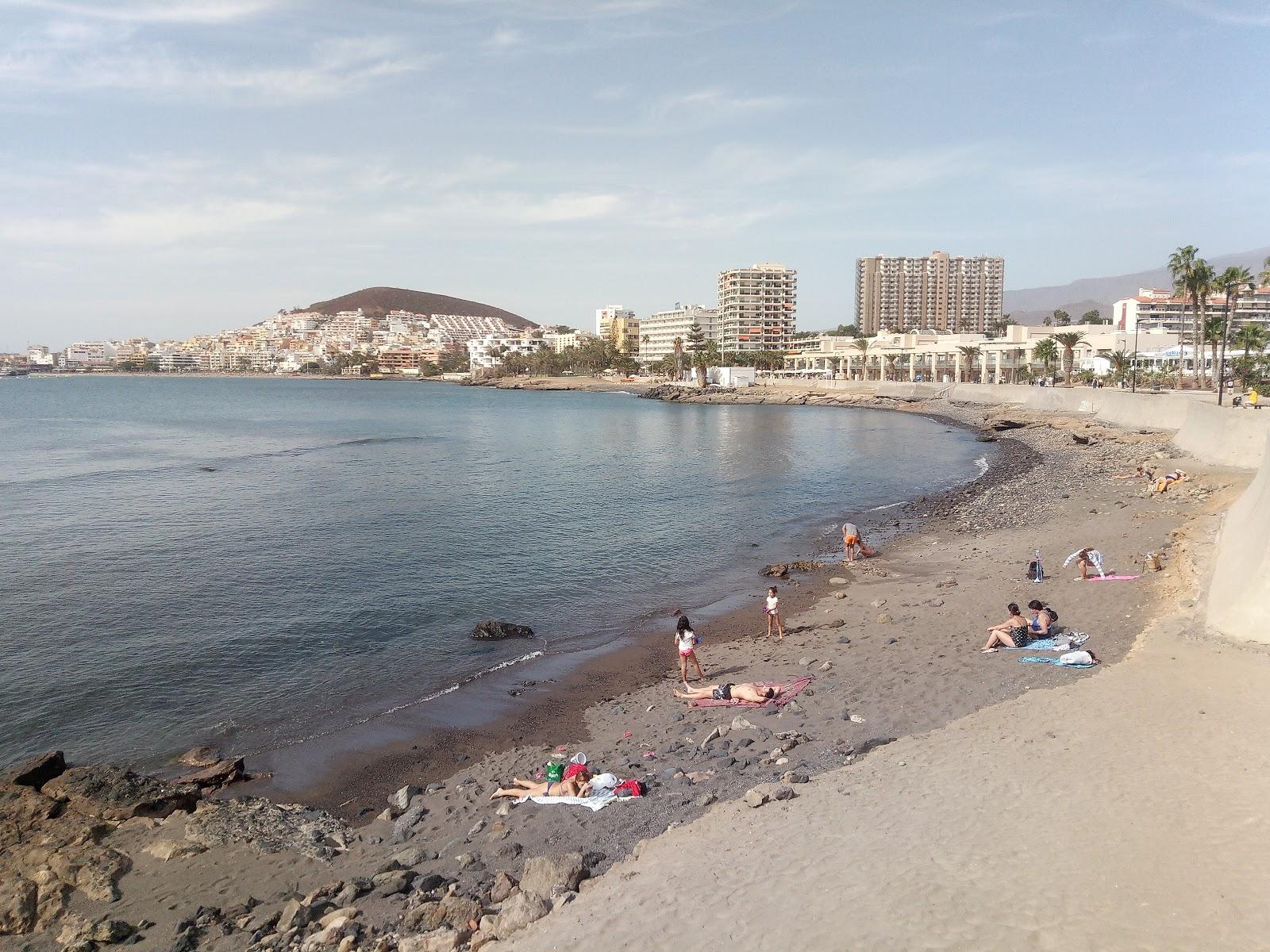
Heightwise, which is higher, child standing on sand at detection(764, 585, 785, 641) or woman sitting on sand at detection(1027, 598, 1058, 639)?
woman sitting on sand at detection(1027, 598, 1058, 639)

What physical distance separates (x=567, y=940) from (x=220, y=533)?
2576cm

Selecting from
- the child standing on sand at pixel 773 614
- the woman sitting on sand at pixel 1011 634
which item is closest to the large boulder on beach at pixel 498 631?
the child standing on sand at pixel 773 614

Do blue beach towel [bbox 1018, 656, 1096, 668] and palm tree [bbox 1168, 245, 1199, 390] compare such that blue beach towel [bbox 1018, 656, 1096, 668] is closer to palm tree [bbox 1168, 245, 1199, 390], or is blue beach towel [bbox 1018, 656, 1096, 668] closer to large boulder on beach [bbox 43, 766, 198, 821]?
large boulder on beach [bbox 43, 766, 198, 821]

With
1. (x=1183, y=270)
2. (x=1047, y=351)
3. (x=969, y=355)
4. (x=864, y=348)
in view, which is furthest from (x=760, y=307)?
(x=1183, y=270)

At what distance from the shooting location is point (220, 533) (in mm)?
28391

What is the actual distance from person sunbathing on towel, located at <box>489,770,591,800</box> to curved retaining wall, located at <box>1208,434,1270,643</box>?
10144 millimetres

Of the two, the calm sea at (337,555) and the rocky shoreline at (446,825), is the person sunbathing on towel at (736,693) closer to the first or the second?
the rocky shoreline at (446,825)

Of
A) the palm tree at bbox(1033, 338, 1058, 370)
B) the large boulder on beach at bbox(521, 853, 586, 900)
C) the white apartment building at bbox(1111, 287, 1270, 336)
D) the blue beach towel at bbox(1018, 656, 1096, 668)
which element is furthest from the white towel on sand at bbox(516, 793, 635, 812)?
the white apartment building at bbox(1111, 287, 1270, 336)

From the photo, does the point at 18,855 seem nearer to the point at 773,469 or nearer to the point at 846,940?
the point at 846,940

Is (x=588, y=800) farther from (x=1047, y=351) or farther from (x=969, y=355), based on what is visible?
(x=969, y=355)

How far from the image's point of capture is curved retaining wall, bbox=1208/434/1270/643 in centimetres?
1229

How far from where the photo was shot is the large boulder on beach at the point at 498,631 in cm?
1758

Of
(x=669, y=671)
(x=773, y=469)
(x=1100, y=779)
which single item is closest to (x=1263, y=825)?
(x=1100, y=779)

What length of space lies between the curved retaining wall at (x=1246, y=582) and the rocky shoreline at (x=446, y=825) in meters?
1.38
